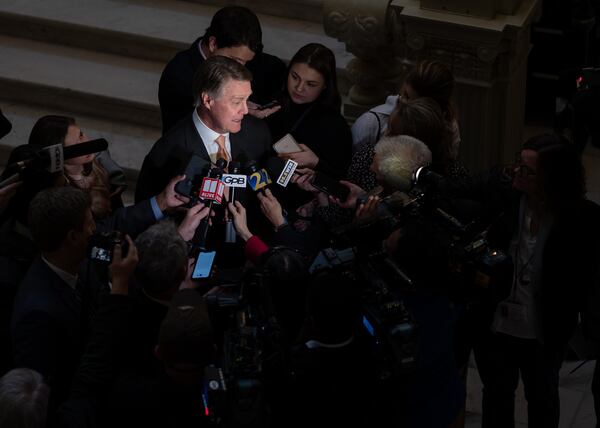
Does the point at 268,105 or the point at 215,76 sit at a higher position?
the point at 215,76

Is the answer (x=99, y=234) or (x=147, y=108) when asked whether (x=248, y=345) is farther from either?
(x=147, y=108)

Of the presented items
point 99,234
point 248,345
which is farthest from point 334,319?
point 99,234

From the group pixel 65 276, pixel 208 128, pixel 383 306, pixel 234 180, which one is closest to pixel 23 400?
pixel 65 276

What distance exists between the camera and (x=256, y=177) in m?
4.84

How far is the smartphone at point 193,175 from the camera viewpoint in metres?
4.77

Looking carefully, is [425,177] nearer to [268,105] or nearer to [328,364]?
[328,364]

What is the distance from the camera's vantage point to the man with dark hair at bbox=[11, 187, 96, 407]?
13.1 feet

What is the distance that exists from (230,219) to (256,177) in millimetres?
278

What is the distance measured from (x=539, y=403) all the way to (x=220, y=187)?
1686mm

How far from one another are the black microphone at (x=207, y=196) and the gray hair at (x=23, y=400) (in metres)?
1.36

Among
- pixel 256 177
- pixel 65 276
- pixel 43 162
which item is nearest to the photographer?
pixel 65 276

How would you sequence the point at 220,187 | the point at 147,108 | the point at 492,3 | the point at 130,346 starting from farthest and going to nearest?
the point at 147,108
the point at 492,3
the point at 220,187
the point at 130,346

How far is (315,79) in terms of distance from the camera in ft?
17.3

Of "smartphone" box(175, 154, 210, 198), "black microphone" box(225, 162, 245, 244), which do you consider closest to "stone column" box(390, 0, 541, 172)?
"black microphone" box(225, 162, 245, 244)
